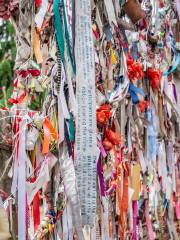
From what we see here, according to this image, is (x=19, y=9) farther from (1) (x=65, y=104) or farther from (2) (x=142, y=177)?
(2) (x=142, y=177)

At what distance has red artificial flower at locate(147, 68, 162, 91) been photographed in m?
1.86

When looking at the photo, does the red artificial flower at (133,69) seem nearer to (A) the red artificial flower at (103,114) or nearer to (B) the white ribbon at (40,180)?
(A) the red artificial flower at (103,114)

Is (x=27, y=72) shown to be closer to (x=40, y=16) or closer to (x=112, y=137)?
(x=40, y=16)

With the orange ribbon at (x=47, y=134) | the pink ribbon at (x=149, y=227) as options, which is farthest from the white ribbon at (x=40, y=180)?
the pink ribbon at (x=149, y=227)

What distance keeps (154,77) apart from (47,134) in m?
0.73

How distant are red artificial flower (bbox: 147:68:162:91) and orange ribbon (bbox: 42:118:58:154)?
68 centimetres

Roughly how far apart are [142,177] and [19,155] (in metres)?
0.71

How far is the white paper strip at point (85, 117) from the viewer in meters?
1.27

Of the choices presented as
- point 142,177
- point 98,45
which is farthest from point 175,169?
point 98,45

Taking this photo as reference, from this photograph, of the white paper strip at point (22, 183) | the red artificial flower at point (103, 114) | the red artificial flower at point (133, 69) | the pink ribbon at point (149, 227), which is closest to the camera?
the white paper strip at point (22, 183)

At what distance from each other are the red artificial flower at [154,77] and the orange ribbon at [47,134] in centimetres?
68

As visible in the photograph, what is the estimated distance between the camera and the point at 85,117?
1.30 metres

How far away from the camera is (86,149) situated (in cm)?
128

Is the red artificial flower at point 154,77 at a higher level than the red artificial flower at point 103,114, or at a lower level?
higher
